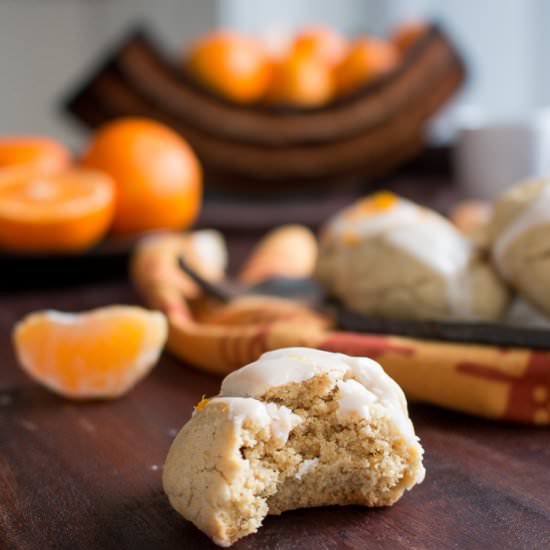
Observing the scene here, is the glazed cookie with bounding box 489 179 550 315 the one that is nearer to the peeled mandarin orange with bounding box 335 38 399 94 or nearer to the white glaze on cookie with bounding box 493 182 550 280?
the white glaze on cookie with bounding box 493 182 550 280

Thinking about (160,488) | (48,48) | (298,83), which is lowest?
(48,48)

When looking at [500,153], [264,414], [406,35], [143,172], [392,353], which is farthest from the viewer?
[406,35]

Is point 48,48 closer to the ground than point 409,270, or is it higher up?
closer to the ground

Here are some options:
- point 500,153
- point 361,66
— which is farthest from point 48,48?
point 500,153

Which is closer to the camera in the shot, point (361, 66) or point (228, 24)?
point (361, 66)

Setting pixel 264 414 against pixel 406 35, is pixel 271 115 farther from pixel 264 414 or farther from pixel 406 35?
pixel 264 414
